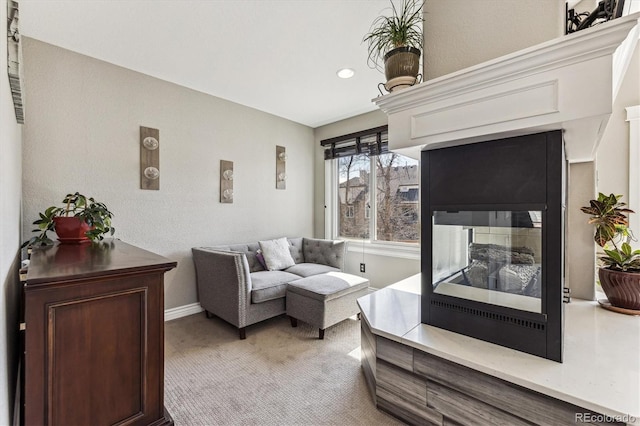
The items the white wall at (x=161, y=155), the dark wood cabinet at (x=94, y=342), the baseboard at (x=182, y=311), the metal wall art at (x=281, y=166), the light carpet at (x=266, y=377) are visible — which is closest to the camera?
the dark wood cabinet at (x=94, y=342)

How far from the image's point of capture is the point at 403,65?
4.87 feet

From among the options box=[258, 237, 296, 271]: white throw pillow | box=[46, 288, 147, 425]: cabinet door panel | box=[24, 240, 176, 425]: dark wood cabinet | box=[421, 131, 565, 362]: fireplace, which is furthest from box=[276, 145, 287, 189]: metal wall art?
box=[46, 288, 147, 425]: cabinet door panel

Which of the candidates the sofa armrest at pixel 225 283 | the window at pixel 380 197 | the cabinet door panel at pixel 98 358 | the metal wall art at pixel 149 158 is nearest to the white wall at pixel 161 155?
the metal wall art at pixel 149 158

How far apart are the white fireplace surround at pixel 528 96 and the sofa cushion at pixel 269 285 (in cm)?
179

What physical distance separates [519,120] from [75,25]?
297cm

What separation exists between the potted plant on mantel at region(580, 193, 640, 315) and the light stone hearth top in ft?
0.34

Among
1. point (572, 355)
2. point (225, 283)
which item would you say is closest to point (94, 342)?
point (225, 283)

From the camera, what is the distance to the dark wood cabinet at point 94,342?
917 millimetres

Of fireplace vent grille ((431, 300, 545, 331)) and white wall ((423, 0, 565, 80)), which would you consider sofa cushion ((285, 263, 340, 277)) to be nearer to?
fireplace vent grille ((431, 300, 545, 331))

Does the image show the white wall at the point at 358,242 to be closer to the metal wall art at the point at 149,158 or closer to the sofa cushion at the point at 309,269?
the sofa cushion at the point at 309,269

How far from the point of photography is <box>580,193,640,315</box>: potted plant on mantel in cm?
170

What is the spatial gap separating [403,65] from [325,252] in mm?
2515

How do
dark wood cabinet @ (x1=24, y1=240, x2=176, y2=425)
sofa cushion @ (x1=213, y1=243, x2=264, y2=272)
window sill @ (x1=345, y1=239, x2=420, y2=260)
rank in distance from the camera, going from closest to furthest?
dark wood cabinet @ (x1=24, y1=240, x2=176, y2=425)
sofa cushion @ (x1=213, y1=243, x2=264, y2=272)
window sill @ (x1=345, y1=239, x2=420, y2=260)

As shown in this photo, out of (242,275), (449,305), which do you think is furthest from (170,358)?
(449,305)
